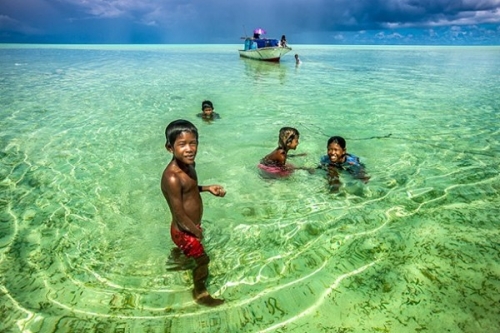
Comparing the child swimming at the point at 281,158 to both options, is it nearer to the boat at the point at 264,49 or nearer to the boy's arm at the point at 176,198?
the boy's arm at the point at 176,198

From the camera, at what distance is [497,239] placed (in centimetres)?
368

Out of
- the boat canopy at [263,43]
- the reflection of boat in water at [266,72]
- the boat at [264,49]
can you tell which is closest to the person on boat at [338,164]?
the reflection of boat in water at [266,72]

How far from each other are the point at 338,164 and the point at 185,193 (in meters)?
3.47

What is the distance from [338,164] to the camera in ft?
18.4

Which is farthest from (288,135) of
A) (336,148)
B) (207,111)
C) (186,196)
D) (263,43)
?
(263,43)

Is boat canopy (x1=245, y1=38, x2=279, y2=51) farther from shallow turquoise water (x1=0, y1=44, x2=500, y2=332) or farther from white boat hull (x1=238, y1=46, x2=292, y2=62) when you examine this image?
shallow turquoise water (x1=0, y1=44, x2=500, y2=332)

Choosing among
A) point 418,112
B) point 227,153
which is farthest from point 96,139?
point 418,112

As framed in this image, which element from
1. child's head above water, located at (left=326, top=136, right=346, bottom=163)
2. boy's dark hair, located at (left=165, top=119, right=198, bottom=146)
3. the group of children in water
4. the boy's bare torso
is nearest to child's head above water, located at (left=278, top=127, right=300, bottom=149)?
child's head above water, located at (left=326, top=136, right=346, bottom=163)

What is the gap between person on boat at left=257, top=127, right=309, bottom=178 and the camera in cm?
522

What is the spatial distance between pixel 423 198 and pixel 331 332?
3.15 m

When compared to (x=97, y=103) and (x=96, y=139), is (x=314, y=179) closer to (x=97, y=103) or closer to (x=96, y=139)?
(x=96, y=139)

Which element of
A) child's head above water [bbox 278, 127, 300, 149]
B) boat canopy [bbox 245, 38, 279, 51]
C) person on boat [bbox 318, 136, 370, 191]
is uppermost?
boat canopy [bbox 245, 38, 279, 51]

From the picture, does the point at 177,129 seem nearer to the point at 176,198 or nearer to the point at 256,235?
the point at 176,198

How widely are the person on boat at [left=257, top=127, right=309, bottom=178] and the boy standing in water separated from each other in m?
2.40
